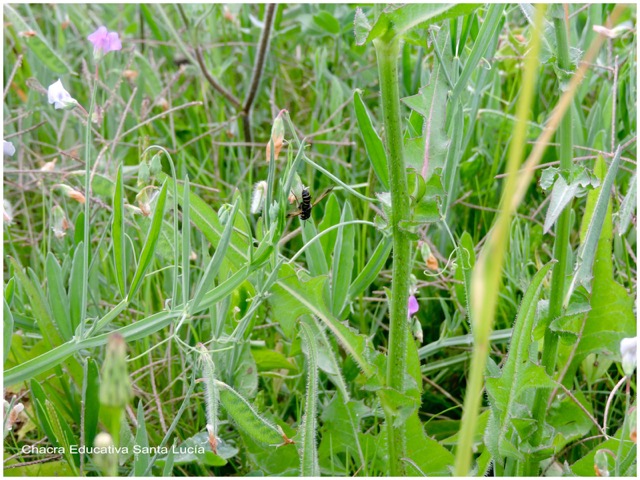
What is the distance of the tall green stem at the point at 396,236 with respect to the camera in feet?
2.86

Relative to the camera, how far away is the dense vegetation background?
100 centimetres

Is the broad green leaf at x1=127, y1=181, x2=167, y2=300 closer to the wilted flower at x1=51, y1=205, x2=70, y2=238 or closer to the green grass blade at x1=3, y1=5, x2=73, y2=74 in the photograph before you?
the wilted flower at x1=51, y1=205, x2=70, y2=238

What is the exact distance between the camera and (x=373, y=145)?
1.07m

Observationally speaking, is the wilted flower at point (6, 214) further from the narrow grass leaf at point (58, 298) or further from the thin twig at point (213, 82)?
the thin twig at point (213, 82)

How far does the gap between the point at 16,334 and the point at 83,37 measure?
1.23 metres

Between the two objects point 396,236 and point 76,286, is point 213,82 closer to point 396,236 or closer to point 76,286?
point 76,286

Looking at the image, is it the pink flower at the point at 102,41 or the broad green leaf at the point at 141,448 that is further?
the pink flower at the point at 102,41

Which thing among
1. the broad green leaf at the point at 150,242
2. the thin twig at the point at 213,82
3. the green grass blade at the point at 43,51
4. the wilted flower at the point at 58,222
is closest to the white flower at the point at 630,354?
the broad green leaf at the point at 150,242

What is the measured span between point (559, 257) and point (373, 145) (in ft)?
0.97

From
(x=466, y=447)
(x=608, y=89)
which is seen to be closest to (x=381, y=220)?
(x=466, y=447)

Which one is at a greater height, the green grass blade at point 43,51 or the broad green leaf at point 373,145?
the green grass blade at point 43,51

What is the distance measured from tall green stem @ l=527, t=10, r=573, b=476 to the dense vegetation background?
1 centimetres

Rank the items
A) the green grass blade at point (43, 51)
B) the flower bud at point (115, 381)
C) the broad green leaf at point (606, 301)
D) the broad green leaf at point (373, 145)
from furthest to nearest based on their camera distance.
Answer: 1. the green grass blade at point (43, 51)
2. the broad green leaf at point (606, 301)
3. the broad green leaf at point (373, 145)
4. the flower bud at point (115, 381)

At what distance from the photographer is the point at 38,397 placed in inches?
42.7
